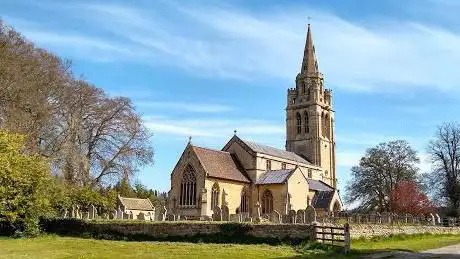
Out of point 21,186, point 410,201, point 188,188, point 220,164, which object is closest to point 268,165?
point 220,164

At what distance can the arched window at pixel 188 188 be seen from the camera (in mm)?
48062

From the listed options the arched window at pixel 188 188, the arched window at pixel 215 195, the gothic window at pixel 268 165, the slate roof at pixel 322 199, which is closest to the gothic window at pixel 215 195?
the arched window at pixel 215 195

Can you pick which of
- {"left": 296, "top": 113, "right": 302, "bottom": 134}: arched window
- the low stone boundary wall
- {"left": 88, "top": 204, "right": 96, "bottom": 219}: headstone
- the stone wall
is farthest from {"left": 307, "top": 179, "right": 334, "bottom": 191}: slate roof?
the stone wall

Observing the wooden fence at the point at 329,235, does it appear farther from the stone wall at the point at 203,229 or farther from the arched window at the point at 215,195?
the arched window at the point at 215,195

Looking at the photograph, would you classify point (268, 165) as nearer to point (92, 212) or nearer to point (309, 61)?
point (92, 212)

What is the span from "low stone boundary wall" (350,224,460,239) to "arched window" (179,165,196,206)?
Answer: 68.7 ft

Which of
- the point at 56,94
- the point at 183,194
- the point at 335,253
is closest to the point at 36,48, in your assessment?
the point at 56,94

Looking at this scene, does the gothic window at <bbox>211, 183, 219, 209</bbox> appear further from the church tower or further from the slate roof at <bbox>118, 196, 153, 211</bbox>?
the church tower

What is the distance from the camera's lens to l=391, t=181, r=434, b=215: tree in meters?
56.4

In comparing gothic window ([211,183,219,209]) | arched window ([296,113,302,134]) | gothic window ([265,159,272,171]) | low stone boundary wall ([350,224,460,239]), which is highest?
arched window ([296,113,302,134])

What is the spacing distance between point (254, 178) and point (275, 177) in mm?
2372

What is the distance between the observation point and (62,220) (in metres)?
36.9

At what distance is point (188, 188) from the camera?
4853 centimetres

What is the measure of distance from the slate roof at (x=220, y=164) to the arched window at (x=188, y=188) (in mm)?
1666
